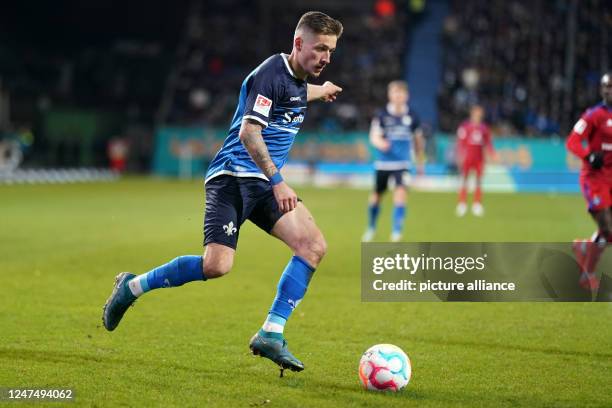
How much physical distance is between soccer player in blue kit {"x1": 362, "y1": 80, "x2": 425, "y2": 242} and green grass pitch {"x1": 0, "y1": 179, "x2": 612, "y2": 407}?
1.51m

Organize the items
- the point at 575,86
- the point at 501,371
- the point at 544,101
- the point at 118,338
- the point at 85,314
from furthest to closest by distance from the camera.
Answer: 1. the point at 544,101
2. the point at 575,86
3. the point at 85,314
4. the point at 118,338
5. the point at 501,371

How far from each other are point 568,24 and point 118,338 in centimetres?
2077

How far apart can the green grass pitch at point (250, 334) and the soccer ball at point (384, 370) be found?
73 millimetres

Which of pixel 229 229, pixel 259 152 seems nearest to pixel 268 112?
pixel 259 152

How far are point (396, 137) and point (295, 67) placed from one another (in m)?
9.15

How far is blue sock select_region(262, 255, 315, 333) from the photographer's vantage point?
226 inches

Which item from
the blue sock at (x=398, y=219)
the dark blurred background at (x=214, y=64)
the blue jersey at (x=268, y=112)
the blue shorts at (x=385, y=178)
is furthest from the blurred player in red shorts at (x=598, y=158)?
the dark blurred background at (x=214, y=64)

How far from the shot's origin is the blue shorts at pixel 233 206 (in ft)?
19.2

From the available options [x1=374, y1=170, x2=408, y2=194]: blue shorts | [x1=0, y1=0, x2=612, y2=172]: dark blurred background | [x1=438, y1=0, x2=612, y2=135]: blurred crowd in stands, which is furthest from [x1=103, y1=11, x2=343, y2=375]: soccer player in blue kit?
[x1=0, y1=0, x2=612, y2=172]: dark blurred background

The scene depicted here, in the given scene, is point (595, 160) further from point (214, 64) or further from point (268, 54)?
point (214, 64)

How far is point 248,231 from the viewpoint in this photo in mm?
15602

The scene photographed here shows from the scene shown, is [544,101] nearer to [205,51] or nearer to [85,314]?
[205,51]

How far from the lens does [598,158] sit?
29.1 feet

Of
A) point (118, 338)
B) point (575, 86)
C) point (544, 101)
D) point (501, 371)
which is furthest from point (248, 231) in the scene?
point (544, 101)
